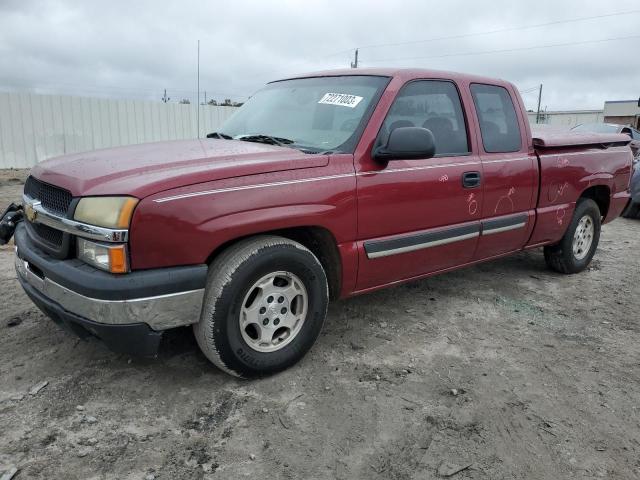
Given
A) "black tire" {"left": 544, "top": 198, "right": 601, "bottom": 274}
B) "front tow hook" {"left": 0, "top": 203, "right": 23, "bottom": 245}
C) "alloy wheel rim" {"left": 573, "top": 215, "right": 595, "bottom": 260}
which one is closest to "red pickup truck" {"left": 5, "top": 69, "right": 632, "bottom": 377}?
"front tow hook" {"left": 0, "top": 203, "right": 23, "bottom": 245}

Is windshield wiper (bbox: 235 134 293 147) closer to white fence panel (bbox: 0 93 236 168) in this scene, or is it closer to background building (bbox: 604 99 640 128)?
white fence panel (bbox: 0 93 236 168)

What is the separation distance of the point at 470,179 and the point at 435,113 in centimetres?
54

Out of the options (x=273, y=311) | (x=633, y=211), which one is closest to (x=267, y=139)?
(x=273, y=311)

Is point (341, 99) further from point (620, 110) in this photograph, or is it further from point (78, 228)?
point (620, 110)

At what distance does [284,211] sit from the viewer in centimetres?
279

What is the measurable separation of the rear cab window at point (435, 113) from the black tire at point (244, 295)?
1.08 m

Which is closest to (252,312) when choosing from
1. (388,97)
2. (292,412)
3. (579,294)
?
(292,412)

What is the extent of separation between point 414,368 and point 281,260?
1079 mm

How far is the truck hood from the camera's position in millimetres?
2492

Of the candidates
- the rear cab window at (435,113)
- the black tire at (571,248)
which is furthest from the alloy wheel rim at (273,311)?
the black tire at (571,248)

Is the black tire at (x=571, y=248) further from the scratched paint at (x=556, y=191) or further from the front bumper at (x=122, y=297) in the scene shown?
the front bumper at (x=122, y=297)

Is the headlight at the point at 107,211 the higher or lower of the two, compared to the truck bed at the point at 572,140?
lower

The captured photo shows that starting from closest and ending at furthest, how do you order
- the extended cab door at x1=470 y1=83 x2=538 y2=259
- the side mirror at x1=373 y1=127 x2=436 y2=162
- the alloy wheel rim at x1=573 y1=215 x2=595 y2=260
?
the side mirror at x1=373 y1=127 x2=436 y2=162, the extended cab door at x1=470 y1=83 x2=538 y2=259, the alloy wheel rim at x1=573 y1=215 x2=595 y2=260

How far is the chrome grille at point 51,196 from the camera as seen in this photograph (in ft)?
8.66
